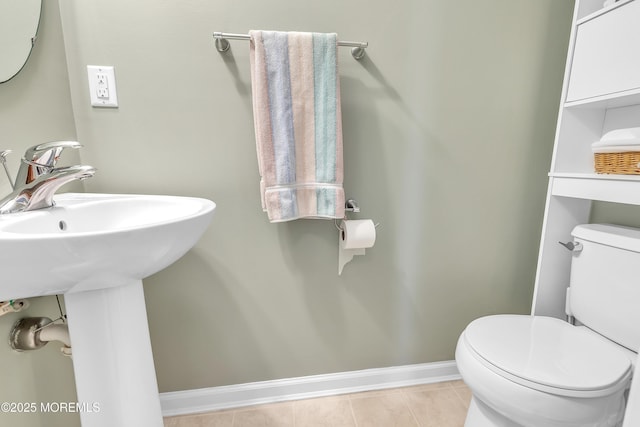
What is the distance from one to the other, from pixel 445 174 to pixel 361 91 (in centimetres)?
47

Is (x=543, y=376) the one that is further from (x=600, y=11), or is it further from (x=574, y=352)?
(x=600, y=11)

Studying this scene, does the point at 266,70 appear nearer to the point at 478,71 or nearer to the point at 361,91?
the point at 361,91

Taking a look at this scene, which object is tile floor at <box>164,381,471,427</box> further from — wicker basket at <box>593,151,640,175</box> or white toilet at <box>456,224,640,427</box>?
wicker basket at <box>593,151,640,175</box>

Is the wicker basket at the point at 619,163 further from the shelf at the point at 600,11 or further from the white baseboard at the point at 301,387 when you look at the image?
the white baseboard at the point at 301,387

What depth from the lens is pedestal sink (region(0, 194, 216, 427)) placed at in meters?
0.43

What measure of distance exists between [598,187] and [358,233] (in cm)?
77

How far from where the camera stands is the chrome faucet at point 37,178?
2.10 ft

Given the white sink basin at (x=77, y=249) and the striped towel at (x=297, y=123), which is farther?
the striped towel at (x=297, y=123)

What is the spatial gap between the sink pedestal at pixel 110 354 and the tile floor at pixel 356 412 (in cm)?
54

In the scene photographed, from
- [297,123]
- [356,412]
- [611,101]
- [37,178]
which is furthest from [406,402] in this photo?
[37,178]

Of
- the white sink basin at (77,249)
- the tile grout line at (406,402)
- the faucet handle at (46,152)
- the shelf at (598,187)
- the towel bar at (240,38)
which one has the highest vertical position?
the towel bar at (240,38)

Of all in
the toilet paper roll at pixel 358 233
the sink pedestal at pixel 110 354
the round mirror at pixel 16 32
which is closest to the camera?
the sink pedestal at pixel 110 354

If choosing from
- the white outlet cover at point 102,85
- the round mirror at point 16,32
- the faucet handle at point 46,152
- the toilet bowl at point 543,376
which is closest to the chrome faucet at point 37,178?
the faucet handle at point 46,152

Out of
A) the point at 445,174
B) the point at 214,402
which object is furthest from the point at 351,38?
the point at 214,402
